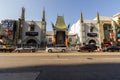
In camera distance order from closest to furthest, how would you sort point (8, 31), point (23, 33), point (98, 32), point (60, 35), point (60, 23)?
point (8, 31)
point (23, 33)
point (60, 35)
point (98, 32)
point (60, 23)

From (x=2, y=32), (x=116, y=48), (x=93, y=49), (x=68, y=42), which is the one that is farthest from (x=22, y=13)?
(x=116, y=48)

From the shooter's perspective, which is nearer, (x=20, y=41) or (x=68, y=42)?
(x=20, y=41)

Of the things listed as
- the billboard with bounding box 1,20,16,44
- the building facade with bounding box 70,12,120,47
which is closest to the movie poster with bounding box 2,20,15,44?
the billboard with bounding box 1,20,16,44

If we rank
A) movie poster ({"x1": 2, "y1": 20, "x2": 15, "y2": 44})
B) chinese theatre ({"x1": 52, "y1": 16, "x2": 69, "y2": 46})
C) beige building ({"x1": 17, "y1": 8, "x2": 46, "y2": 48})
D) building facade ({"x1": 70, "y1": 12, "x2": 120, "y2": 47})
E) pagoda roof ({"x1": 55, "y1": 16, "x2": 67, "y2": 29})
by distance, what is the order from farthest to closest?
pagoda roof ({"x1": 55, "y1": 16, "x2": 67, "y2": 29}), building facade ({"x1": 70, "y1": 12, "x2": 120, "y2": 47}), chinese theatre ({"x1": 52, "y1": 16, "x2": 69, "y2": 46}), beige building ({"x1": 17, "y1": 8, "x2": 46, "y2": 48}), movie poster ({"x1": 2, "y1": 20, "x2": 15, "y2": 44})

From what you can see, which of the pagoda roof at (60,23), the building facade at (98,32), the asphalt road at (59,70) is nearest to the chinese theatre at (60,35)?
the pagoda roof at (60,23)

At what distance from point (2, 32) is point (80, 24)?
29841 mm

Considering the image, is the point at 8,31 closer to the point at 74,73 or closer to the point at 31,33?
the point at 31,33

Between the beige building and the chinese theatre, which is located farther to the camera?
the chinese theatre

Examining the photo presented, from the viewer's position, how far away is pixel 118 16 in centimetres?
6512

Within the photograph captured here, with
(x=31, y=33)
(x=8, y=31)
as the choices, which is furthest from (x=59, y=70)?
(x=8, y=31)

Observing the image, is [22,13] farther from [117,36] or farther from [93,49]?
[117,36]

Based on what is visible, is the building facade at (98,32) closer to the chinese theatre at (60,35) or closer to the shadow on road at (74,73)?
the chinese theatre at (60,35)

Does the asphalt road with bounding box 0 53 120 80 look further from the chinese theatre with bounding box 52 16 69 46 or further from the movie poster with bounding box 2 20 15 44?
the chinese theatre with bounding box 52 16 69 46

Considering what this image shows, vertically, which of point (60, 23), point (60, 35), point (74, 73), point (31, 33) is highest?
point (60, 23)
